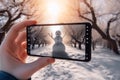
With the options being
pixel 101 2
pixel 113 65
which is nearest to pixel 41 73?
pixel 113 65

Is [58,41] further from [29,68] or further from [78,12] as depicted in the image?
[78,12]

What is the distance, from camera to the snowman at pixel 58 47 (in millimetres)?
848

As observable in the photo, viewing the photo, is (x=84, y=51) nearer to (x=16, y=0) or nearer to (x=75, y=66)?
(x=75, y=66)

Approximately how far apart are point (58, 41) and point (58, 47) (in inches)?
1.6

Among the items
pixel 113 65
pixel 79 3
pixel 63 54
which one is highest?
pixel 79 3

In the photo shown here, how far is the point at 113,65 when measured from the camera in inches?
356

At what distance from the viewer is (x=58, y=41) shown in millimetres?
934

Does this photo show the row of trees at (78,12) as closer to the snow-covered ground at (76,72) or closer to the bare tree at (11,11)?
the bare tree at (11,11)

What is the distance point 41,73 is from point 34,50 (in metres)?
6.17

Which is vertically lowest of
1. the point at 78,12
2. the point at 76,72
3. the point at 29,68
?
the point at 76,72

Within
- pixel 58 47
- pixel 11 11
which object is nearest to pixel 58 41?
pixel 58 47

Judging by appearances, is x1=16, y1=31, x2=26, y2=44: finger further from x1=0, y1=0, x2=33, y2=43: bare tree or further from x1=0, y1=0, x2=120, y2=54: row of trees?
x1=0, y1=0, x2=33, y2=43: bare tree

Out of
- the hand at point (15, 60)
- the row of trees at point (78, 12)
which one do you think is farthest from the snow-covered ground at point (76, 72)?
the hand at point (15, 60)

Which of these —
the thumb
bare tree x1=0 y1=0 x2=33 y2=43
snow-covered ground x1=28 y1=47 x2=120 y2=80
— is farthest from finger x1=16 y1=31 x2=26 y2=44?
bare tree x1=0 y1=0 x2=33 y2=43
